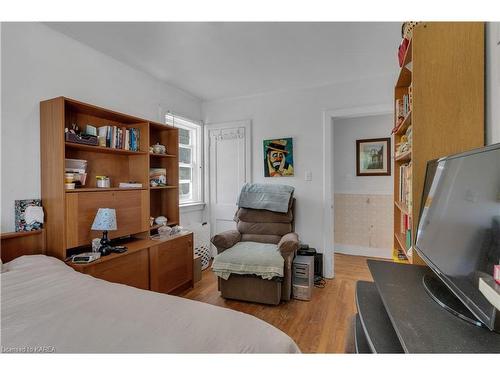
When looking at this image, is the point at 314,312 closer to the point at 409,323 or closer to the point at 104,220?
the point at 409,323

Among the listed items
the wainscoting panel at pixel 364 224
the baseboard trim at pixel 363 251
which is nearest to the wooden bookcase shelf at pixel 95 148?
the wainscoting panel at pixel 364 224

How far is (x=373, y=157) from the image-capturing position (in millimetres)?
3820

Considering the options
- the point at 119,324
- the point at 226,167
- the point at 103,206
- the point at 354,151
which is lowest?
the point at 119,324

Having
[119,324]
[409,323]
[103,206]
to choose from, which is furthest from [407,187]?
[103,206]

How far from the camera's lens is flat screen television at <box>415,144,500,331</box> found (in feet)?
2.16

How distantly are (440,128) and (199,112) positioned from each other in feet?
10.3

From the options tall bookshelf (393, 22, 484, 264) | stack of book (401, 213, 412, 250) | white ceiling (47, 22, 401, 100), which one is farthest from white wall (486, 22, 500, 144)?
white ceiling (47, 22, 401, 100)

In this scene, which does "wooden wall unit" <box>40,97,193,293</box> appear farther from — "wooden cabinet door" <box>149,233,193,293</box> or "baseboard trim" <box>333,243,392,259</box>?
"baseboard trim" <box>333,243,392,259</box>

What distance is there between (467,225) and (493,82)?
0.74 metres

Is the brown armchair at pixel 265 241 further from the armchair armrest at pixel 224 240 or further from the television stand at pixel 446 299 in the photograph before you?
the television stand at pixel 446 299

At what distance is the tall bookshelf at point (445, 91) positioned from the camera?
3.61ft
